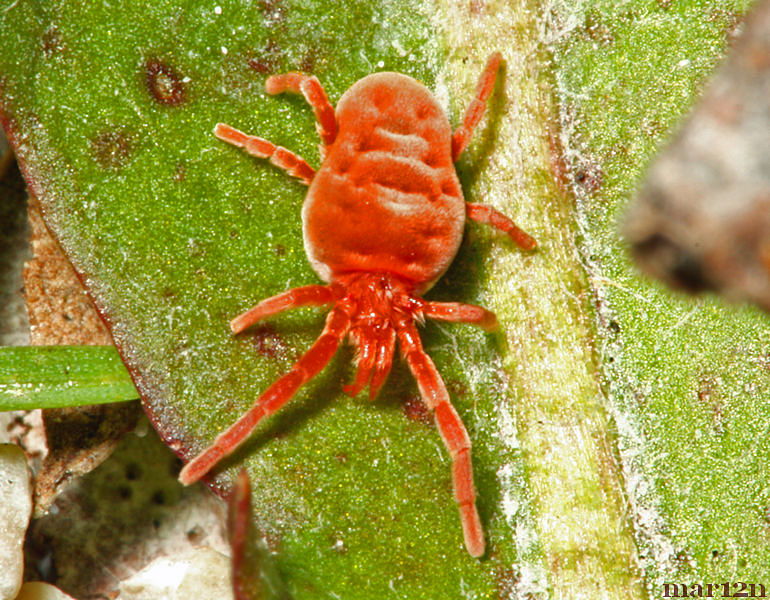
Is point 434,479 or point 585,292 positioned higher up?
point 585,292

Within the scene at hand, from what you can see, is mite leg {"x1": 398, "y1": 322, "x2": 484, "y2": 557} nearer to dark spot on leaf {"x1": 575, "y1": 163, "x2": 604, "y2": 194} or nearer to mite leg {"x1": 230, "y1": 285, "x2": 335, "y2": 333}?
mite leg {"x1": 230, "y1": 285, "x2": 335, "y2": 333}

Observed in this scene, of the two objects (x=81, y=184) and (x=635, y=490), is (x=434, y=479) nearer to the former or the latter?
(x=635, y=490)

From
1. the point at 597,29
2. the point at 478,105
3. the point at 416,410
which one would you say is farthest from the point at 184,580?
the point at 597,29

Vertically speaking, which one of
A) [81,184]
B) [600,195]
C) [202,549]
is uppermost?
[600,195]

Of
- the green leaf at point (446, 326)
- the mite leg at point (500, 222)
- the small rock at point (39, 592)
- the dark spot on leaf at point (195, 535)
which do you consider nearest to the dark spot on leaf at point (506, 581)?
the green leaf at point (446, 326)

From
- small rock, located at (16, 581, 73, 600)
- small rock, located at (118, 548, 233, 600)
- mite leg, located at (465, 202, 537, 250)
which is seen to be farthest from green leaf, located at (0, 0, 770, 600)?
small rock, located at (16, 581, 73, 600)

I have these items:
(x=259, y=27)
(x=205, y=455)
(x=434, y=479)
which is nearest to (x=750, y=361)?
(x=434, y=479)

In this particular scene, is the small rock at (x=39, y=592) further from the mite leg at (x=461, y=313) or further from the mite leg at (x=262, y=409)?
the mite leg at (x=461, y=313)
